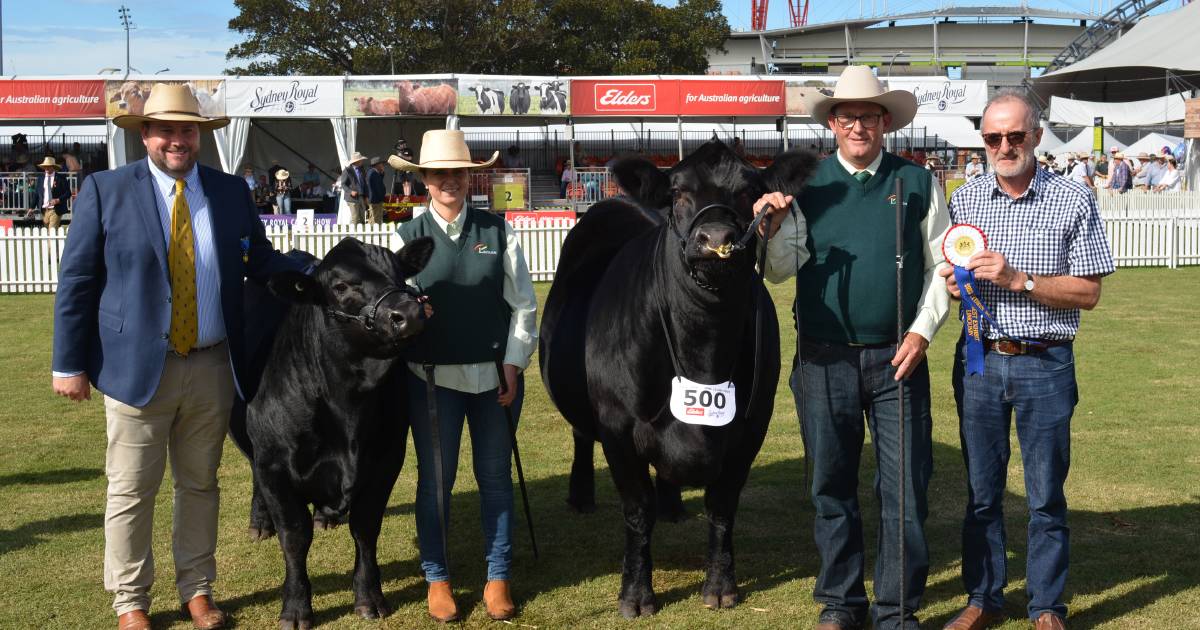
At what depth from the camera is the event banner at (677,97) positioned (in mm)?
26750

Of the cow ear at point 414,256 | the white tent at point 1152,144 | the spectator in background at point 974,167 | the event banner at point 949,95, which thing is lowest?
the cow ear at point 414,256

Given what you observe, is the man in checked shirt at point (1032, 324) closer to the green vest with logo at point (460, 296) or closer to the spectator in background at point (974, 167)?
the green vest with logo at point (460, 296)

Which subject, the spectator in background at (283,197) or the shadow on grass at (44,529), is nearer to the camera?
the shadow on grass at (44,529)

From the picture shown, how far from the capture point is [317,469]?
4.39 meters

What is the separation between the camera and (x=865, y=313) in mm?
4062

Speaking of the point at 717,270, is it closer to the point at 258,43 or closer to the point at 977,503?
the point at 977,503

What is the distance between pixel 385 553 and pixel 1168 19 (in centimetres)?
5848

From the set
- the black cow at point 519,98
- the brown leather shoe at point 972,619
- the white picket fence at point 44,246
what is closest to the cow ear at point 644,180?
the brown leather shoe at point 972,619

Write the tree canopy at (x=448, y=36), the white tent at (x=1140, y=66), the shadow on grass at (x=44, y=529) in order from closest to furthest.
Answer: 1. the shadow on grass at (x=44, y=529)
2. the tree canopy at (x=448, y=36)
3. the white tent at (x=1140, y=66)

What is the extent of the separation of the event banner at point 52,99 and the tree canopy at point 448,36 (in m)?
16.8

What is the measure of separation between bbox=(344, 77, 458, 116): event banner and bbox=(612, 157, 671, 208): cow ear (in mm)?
22501

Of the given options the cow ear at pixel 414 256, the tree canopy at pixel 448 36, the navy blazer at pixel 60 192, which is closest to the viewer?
the cow ear at pixel 414 256

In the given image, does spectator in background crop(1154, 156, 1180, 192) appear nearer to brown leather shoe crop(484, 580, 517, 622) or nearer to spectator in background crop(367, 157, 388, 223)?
spectator in background crop(367, 157, 388, 223)

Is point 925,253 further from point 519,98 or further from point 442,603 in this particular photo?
point 519,98
